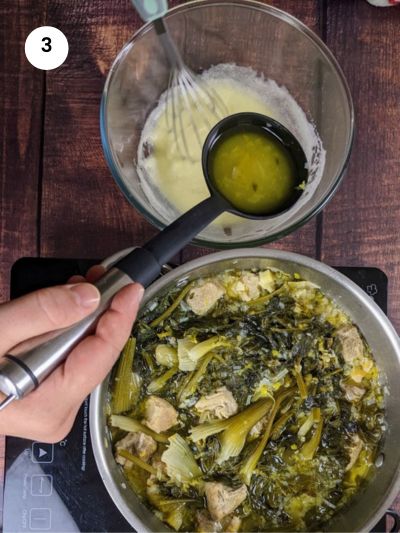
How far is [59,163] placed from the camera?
1.82 m

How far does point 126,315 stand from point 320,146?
2.44ft

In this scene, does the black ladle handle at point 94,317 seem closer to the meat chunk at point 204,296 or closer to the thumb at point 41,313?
the thumb at point 41,313

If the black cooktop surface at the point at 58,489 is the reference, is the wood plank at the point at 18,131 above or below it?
above

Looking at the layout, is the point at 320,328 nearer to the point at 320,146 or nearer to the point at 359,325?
the point at 359,325

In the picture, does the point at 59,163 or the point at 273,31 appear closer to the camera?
the point at 273,31

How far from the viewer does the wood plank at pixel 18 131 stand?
1.81 metres

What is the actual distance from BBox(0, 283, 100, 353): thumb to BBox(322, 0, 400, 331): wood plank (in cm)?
88

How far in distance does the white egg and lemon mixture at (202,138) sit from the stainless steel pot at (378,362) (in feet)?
0.37

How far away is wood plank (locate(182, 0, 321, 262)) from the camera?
5.96ft

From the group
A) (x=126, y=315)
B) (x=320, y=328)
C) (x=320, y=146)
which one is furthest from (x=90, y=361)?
(x=320, y=146)

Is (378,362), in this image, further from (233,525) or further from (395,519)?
(233,525)

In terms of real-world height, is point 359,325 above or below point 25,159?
below

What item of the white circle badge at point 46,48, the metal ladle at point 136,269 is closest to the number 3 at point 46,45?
the white circle badge at point 46,48

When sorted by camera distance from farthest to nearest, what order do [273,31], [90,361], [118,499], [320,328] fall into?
1. [320,328]
2. [273,31]
3. [118,499]
4. [90,361]
